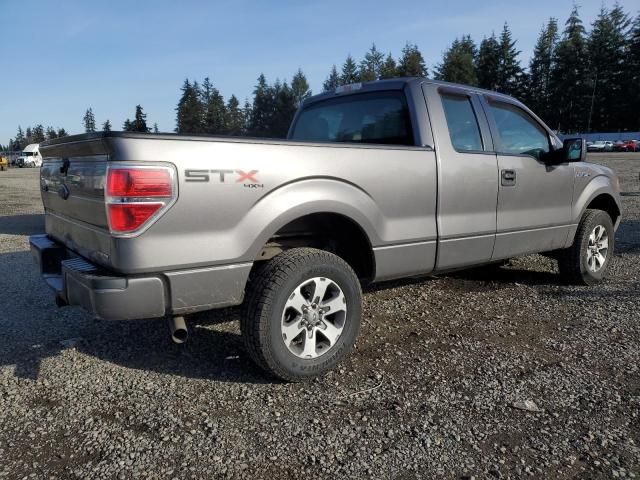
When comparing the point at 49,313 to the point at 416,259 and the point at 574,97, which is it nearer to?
the point at 416,259

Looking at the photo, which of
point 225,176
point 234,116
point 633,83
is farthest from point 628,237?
point 234,116

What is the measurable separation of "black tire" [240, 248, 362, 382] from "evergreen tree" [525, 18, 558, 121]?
80.9 metres

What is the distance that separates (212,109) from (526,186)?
329 feet

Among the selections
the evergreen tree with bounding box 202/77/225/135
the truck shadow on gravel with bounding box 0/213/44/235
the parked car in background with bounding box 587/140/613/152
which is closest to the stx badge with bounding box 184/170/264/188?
the truck shadow on gravel with bounding box 0/213/44/235

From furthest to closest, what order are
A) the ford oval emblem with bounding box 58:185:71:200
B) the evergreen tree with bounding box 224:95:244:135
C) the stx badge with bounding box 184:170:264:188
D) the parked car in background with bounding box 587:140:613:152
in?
1. the evergreen tree with bounding box 224:95:244:135
2. the parked car in background with bounding box 587:140:613:152
3. the ford oval emblem with bounding box 58:185:71:200
4. the stx badge with bounding box 184:170:264:188

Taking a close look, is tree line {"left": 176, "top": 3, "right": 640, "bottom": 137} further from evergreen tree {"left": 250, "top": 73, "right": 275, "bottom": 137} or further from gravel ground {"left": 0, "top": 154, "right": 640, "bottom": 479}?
gravel ground {"left": 0, "top": 154, "right": 640, "bottom": 479}

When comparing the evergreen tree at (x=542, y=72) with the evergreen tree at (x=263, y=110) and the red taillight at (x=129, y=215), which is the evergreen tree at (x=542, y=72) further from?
the red taillight at (x=129, y=215)

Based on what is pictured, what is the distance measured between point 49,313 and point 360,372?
9.65 ft

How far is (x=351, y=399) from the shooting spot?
2930 millimetres

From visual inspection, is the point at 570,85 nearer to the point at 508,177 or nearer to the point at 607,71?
the point at 607,71

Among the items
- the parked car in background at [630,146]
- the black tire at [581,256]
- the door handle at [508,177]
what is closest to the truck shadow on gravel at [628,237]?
the black tire at [581,256]

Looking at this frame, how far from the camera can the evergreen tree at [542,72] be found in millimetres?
77125

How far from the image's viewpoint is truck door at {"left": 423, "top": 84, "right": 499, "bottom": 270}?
3.78m

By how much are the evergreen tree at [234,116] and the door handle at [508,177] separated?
97.2 m
